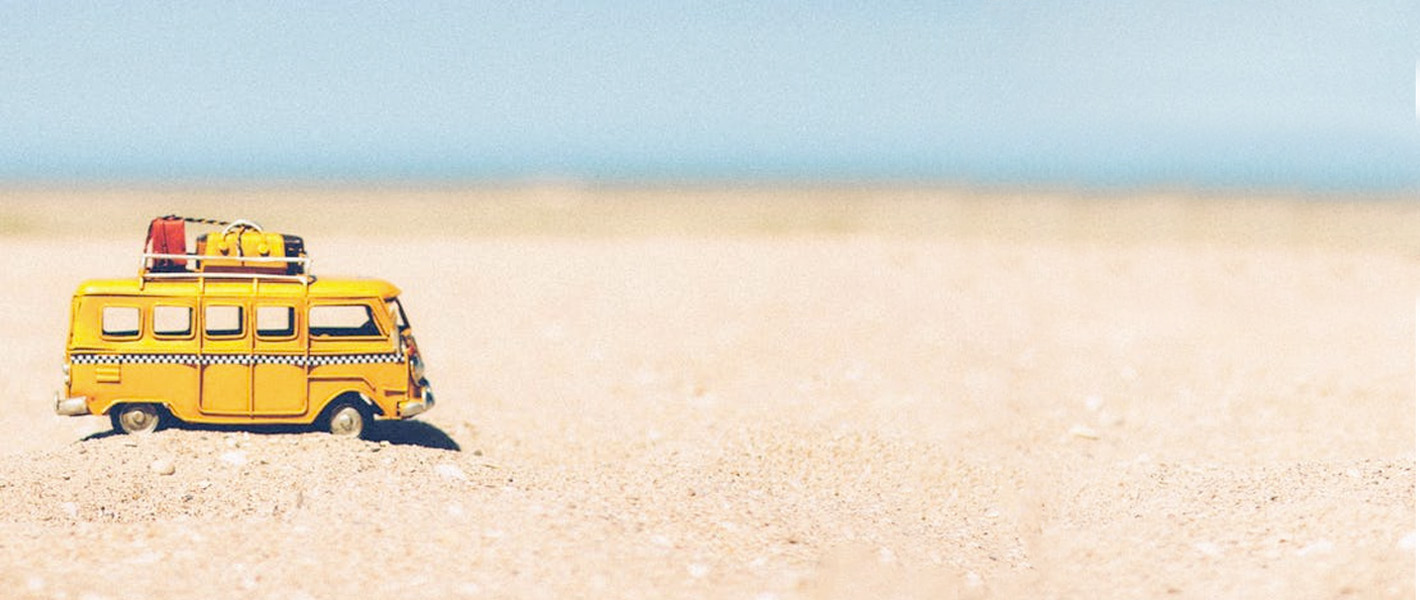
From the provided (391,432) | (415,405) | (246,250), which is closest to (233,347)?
(246,250)

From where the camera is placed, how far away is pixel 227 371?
30.3 ft

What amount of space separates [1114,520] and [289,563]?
498 centimetres

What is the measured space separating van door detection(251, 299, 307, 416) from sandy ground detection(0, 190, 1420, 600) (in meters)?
0.23

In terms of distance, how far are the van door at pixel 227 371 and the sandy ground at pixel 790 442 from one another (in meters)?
0.25

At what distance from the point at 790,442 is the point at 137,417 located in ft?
15.3

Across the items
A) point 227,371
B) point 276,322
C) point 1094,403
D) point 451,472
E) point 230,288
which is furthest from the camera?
point 1094,403

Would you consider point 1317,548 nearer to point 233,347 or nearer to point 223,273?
point 233,347

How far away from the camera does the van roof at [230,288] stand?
9.11 metres

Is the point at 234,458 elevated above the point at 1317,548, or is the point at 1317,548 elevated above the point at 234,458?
the point at 234,458

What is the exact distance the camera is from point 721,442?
1078 cm

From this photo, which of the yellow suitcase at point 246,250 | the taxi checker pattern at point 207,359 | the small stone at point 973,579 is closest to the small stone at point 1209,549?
the small stone at point 973,579

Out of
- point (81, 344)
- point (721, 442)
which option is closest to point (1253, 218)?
point (721, 442)

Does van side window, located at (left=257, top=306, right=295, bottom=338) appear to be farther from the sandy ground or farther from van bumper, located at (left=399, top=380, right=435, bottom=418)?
van bumper, located at (left=399, top=380, right=435, bottom=418)

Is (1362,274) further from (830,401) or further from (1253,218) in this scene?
(1253,218)
